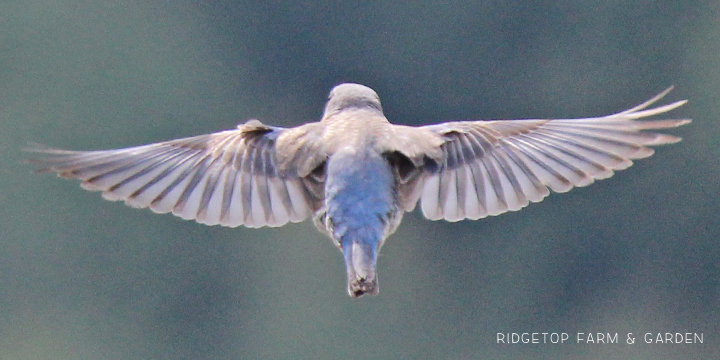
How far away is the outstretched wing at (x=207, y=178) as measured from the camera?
5.83m

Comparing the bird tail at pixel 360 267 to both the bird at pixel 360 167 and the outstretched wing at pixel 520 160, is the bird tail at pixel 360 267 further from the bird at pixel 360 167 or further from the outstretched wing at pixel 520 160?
the outstretched wing at pixel 520 160

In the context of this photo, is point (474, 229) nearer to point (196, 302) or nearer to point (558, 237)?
point (558, 237)

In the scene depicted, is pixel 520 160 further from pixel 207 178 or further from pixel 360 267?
pixel 207 178

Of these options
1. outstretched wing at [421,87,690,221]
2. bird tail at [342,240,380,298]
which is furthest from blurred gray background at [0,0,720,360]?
bird tail at [342,240,380,298]

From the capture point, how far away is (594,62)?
20469 mm

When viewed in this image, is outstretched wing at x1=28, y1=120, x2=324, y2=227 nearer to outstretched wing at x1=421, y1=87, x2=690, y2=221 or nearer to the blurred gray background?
outstretched wing at x1=421, y1=87, x2=690, y2=221

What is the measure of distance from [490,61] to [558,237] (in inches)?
126

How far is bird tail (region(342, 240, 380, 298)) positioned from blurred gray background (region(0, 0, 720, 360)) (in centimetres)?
1182

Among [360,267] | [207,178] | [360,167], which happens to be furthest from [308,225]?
[360,267]

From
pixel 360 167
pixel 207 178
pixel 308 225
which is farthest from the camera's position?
pixel 308 225

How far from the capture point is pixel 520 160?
6047 mm

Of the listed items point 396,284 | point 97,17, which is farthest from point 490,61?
point 97,17

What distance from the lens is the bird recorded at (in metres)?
5.70

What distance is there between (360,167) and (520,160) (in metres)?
0.83
